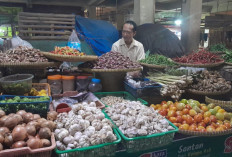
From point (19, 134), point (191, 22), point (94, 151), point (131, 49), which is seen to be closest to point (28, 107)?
point (19, 134)

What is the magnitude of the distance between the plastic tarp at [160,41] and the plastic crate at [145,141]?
4.15 meters

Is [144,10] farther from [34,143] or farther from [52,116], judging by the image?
[34,143]

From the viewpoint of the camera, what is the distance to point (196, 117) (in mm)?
2350

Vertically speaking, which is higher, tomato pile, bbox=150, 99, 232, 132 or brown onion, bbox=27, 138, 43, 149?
brown onion, bbox=27, 138, 43, 149

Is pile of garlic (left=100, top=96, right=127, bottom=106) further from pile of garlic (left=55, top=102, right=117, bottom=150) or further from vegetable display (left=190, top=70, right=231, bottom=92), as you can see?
vegetable display (left=190, top=70, right=231, bottom=92)

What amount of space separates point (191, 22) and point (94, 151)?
6.48m

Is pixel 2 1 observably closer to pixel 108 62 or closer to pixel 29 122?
pixel 108 62

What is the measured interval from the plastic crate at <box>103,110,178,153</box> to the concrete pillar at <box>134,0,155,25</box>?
5.73 meters

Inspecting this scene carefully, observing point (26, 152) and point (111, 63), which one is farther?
point (111, 63)

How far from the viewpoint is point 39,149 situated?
1390 millimetres

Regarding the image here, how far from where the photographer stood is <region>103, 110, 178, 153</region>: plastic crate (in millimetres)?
1728

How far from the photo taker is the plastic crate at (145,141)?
173 centimetres

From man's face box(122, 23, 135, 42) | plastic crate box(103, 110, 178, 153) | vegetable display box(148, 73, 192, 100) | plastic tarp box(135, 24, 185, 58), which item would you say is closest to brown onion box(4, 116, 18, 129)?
plastic crate box(103, 110, 178, 153)

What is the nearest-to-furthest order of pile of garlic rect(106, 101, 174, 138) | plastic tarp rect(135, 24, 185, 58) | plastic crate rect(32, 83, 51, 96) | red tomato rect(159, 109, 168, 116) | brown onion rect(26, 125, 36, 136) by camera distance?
1. brown onion rect(26, 125, 36, 136)
2. pile of garlic rect(106, 101, 174, 138)
3. red tomato rect(159, 109, 168, 116)
4. plastic crate rect(32, 83, 51, 96)
5. plastic tarp rect(135, 24, 185, 58)
